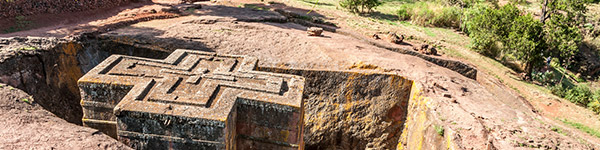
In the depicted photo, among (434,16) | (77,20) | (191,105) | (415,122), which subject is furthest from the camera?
(434,16)

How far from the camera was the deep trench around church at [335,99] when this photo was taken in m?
6.49

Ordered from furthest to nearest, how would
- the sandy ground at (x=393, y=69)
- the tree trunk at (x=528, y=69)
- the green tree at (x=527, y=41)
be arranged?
the tree trunk at (x=528, y=69), the green tree at (x=527, y=41), the sandy ground at (x=393, y=69)

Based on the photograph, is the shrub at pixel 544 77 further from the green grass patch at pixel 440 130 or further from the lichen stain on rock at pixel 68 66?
the lichen stain on rock at pixel 68 66

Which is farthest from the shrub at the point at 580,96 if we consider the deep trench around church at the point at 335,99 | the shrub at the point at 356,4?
the shrub at the point at 356,4

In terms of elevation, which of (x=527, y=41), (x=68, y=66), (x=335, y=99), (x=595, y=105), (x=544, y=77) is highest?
(x=527, y=41)

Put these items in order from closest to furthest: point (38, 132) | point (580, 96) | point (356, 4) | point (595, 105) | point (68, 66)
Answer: point (38, 132)
point (68, 66)
point (595, 105)
point (580, 96)
point (356, 4)

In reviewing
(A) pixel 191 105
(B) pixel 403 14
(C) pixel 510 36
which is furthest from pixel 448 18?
(A) pixel 191 105

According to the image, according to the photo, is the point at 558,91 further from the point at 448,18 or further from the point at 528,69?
the point at 448,18

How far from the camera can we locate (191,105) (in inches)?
161

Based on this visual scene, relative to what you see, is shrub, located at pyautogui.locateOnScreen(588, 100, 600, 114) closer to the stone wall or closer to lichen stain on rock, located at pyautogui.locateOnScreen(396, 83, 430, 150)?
lichen stain on rock, located at pyautogui.locateOnScreen(396, 83, 430, 150)

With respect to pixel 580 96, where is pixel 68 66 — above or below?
above

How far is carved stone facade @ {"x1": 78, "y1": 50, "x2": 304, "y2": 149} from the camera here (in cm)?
392

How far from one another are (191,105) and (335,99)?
3.40 m

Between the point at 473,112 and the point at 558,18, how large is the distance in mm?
10240
